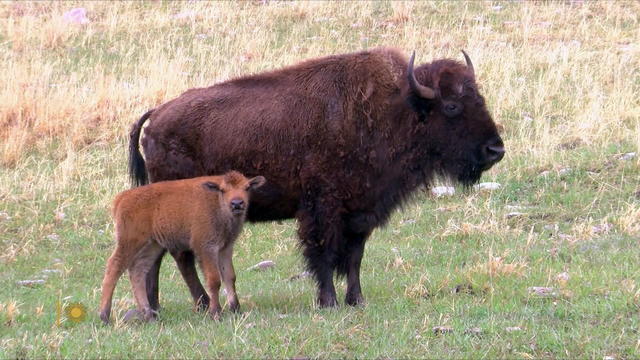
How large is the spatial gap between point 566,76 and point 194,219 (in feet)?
28.7

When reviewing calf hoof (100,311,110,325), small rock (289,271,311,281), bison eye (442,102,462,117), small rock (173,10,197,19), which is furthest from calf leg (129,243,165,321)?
small rock (173,10,197,19)

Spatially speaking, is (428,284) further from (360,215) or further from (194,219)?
(194,219)

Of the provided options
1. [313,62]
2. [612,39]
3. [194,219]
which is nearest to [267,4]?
[612,39]

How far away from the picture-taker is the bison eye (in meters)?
8.30

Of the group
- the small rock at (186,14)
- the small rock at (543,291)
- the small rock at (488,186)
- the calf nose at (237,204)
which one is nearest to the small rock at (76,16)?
the small rock at (186,14)

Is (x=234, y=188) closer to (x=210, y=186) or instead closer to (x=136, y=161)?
(x=210, y=186)

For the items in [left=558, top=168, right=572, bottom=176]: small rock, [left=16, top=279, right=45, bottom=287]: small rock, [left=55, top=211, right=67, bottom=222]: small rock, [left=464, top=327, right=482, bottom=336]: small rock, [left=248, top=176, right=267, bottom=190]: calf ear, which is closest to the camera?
[left=464, top=327, right=482, bottom=336]: small rock

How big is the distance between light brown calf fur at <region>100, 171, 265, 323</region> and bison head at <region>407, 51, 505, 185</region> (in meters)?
1.50

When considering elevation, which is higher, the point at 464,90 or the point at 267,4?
the point at 464,90

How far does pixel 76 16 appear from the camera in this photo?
19.8m

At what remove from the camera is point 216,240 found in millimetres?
7703

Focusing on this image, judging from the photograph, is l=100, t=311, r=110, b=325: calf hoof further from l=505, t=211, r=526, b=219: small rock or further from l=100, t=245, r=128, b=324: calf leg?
l=505, t=211, r=526, b=219: small rock

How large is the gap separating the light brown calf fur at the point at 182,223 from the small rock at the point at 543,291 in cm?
220

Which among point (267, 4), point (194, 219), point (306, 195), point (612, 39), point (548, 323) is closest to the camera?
point (548, 323)
